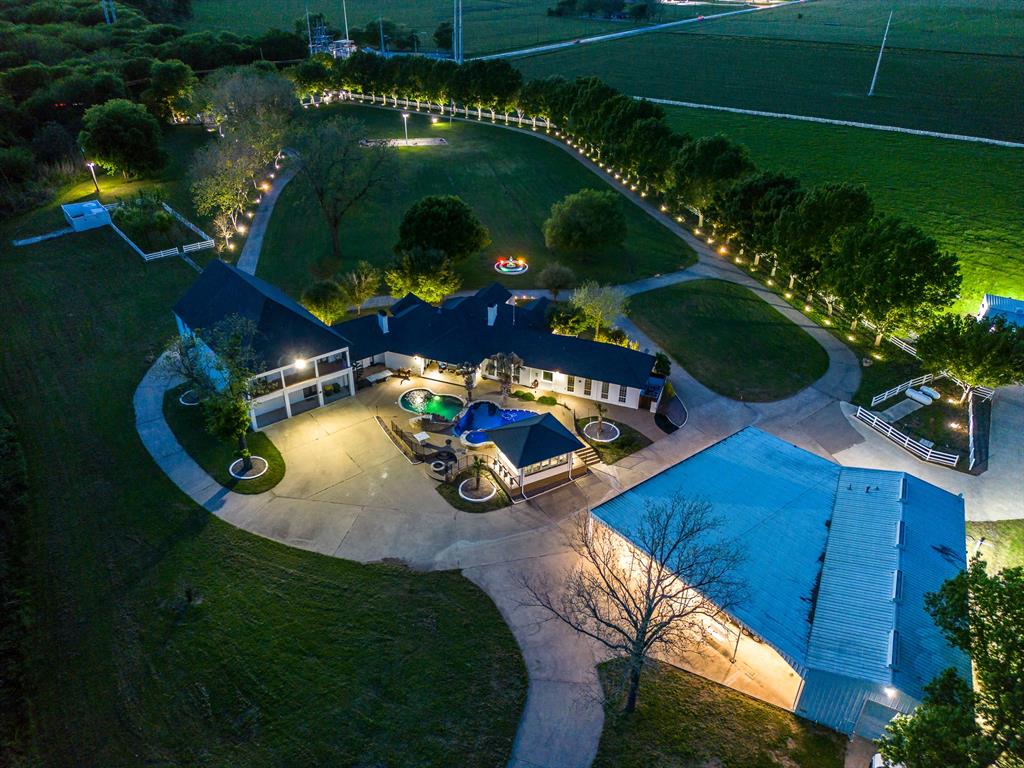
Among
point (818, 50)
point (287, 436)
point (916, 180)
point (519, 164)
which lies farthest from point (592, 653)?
point (818, 50)

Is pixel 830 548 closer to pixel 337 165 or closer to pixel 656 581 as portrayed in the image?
pixel 656 581

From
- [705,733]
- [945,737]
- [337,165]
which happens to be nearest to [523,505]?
[705,733]

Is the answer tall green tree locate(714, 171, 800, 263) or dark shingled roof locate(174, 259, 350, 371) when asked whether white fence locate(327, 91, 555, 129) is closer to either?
tall green tree locate(714, 171, 800, 263)

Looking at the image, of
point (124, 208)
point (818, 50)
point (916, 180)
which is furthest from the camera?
point (818, 50)

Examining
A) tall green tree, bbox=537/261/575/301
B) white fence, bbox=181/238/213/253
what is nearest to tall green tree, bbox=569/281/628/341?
tall green tree, bbox=537/261/575/301

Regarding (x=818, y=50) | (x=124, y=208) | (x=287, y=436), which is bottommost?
(x=287, y=436)

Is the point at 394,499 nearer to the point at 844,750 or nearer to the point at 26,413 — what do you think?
the point at 844,750

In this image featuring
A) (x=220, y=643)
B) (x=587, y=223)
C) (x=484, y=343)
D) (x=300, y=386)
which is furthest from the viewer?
(x=587, y=223)
